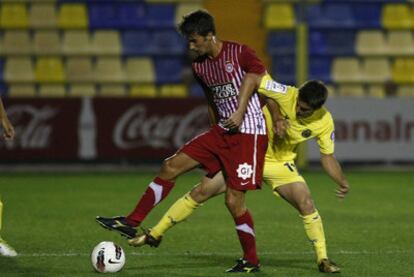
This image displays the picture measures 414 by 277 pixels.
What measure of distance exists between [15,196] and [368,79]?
8560 mm

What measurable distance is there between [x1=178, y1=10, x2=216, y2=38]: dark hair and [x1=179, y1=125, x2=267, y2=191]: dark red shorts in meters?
0.74

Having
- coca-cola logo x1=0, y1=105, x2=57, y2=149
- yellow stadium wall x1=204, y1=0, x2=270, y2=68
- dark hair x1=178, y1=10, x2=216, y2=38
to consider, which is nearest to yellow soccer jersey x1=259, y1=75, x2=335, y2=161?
dark hair x1=178, y1=10, x2=216, y2=38

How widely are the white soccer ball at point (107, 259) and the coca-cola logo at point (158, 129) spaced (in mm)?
9671

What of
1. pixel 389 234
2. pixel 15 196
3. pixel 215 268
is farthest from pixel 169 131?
pixel 215 268

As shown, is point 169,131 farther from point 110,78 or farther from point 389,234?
point 389,234

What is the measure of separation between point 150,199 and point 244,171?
0.71m

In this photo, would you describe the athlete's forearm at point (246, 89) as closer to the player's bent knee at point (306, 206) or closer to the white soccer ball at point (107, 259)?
the player's bent knee at point (306, 206)

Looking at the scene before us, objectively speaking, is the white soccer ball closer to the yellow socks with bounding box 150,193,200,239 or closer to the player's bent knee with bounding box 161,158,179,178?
the yellow socks with bounding box 150,193,200,239

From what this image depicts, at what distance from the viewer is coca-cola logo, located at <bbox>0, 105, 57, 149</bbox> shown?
1662cm

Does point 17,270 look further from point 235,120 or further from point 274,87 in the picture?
point 274,87

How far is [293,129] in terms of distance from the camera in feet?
25.1

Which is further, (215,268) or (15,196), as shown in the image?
(15,196)

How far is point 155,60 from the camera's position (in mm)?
19359

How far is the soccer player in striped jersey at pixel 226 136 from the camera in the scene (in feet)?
23.9
